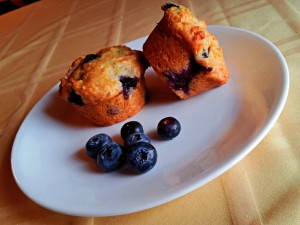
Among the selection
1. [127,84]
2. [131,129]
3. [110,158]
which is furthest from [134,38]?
[110,158]

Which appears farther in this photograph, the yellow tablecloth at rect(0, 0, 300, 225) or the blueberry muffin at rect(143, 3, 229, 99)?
the blueberry muffin at rect(143, 3, 229, 99)

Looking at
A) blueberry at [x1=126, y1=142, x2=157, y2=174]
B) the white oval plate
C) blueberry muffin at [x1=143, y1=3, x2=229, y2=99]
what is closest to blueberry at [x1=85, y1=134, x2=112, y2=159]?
the white oval plate

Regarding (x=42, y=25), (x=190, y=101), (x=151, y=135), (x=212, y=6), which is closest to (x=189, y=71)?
(x=190, y=101)

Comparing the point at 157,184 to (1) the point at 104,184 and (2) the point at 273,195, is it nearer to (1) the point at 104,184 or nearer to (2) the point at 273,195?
(1) the point at 104,184

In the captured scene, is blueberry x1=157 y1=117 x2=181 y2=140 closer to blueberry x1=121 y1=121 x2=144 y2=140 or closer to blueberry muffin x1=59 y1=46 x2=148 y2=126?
blueberry x1=121 y1=121 x2=144 y2=140

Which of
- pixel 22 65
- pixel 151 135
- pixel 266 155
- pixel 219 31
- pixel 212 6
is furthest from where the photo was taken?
pixel 22 65

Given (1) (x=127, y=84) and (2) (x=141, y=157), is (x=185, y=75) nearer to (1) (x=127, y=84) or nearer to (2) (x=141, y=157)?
(1) (x=127, y=84)

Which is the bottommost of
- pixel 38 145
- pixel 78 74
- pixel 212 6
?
pixel 212 6
